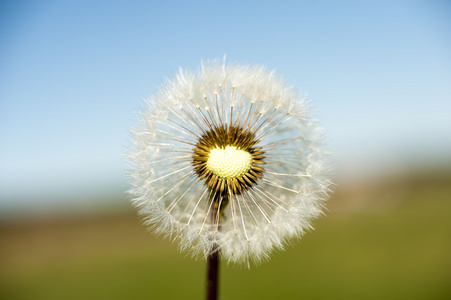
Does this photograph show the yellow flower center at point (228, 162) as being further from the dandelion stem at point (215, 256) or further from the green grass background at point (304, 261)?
the green grass background at point (304, 261)

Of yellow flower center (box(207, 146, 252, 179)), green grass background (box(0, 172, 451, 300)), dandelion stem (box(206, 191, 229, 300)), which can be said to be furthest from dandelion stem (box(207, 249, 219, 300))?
green grass background (box(0, 172, 451, 300))

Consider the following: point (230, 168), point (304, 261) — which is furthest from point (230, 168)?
point (304, 261)

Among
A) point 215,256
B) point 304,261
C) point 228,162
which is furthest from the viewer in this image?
point 304,261

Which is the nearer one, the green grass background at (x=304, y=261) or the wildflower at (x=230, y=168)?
the wildflower at (x=230, y=168)

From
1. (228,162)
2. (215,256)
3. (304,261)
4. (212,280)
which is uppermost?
(304,261)

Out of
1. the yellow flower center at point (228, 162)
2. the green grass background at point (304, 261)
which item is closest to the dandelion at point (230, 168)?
the yellow flower center at point (228, 162)

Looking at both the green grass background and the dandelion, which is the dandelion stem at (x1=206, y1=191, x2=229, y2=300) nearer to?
the dandelion

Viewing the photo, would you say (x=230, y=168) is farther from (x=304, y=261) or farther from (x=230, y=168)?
(x=304, y=261)
